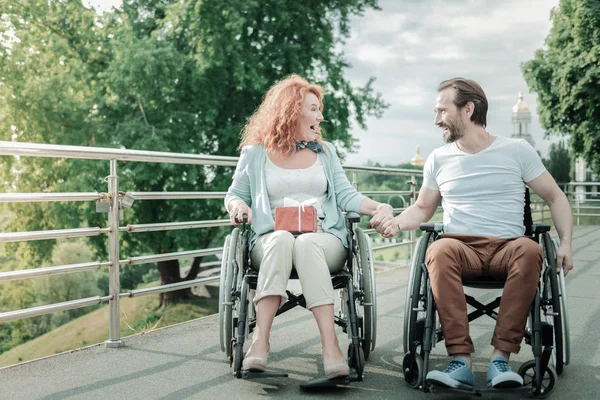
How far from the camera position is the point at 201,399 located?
2.59m

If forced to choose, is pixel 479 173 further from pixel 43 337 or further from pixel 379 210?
pixel 43 337

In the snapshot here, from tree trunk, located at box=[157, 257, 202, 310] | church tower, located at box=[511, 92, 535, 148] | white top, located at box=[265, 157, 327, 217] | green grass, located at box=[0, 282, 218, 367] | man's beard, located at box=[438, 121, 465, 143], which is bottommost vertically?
green grass, located at box=[0, 282, 218, 367]

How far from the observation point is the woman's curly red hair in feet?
10.3

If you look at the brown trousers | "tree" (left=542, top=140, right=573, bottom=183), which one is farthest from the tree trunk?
"tree" (left=542, top=140, right=573, bottom=183)

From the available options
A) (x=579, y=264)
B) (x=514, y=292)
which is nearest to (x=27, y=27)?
(x=579, y=264)

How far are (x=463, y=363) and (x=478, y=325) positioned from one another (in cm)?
168

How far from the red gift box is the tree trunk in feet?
38.9

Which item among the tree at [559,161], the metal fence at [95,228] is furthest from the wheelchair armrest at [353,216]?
the tree at [559,161]

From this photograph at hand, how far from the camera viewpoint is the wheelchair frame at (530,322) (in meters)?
2.47

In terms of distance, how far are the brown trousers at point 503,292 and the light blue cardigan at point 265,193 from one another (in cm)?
52

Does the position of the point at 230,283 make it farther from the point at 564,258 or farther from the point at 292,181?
the point at 564,258

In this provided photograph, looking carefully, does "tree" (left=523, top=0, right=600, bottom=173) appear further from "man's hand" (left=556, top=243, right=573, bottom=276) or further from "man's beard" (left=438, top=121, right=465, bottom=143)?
"man's hand" (left=556, top=243, right=573, bottom=276)

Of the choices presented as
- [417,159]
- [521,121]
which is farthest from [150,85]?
[521,121]

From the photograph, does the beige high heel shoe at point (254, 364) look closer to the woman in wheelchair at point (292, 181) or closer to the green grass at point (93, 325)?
the woman in wheelchair at point (292, 181)
